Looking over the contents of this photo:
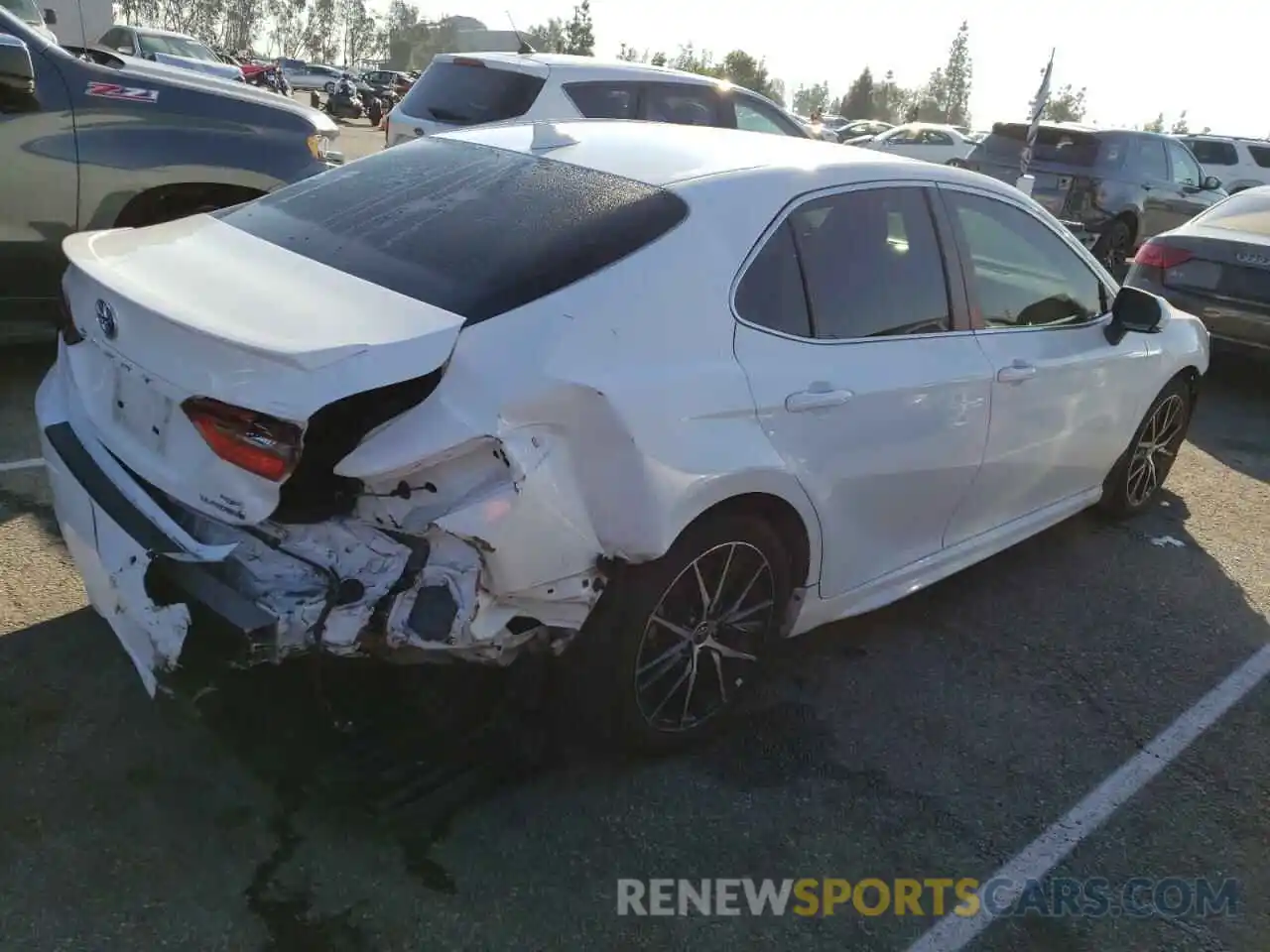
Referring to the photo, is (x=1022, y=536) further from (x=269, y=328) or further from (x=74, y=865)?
(x=74, y=865)

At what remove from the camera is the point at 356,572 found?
2406mm

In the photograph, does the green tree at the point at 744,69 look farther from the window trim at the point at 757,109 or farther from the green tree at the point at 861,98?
the window trim at the point at 757,109

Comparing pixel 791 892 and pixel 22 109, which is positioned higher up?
pixel 22 109

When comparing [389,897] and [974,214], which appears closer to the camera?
[389,897]

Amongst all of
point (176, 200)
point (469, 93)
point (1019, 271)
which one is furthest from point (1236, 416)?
point (176, 200)

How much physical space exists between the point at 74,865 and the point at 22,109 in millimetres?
3907

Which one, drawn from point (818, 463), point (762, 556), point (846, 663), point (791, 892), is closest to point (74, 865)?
point (791, 892)

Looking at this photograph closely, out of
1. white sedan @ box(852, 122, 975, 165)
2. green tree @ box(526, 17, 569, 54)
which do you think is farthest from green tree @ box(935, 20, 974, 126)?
white sedan @ box(852, 122, 975, 165)

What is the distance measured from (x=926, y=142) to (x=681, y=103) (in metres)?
16.1

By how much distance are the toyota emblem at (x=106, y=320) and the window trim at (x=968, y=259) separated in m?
2.60

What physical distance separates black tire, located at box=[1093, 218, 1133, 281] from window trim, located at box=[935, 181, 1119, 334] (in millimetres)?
9089

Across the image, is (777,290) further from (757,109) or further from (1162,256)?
(757,109)

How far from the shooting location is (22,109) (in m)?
4.98

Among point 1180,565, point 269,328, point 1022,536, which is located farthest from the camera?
point 1180,565
